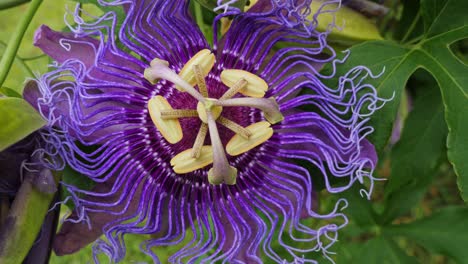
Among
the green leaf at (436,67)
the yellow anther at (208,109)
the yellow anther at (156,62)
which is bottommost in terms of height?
the yellow anther at (208,109)

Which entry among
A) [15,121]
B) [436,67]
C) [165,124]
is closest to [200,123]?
[165,124]

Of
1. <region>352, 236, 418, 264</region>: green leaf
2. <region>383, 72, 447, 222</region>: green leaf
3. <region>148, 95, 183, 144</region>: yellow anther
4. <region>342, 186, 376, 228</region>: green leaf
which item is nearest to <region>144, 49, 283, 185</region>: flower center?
<region>148, 95, 183, 144</region>: yellow anther

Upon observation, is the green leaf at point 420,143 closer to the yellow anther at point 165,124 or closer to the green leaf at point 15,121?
the yellow anther at point 165,124

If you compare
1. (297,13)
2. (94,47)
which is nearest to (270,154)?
(297,13)

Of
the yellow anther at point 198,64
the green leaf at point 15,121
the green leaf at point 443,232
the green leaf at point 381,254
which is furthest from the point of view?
the green leaf at point 381,254

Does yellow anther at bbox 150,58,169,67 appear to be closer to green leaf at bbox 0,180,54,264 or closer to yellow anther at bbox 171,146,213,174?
yellow anther at bbox 171,146,213,174

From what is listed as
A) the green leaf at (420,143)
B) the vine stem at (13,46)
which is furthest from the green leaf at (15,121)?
the green leaf at (420,143)

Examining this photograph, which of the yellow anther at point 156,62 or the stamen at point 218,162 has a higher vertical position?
the yellow anther at point 156,62
